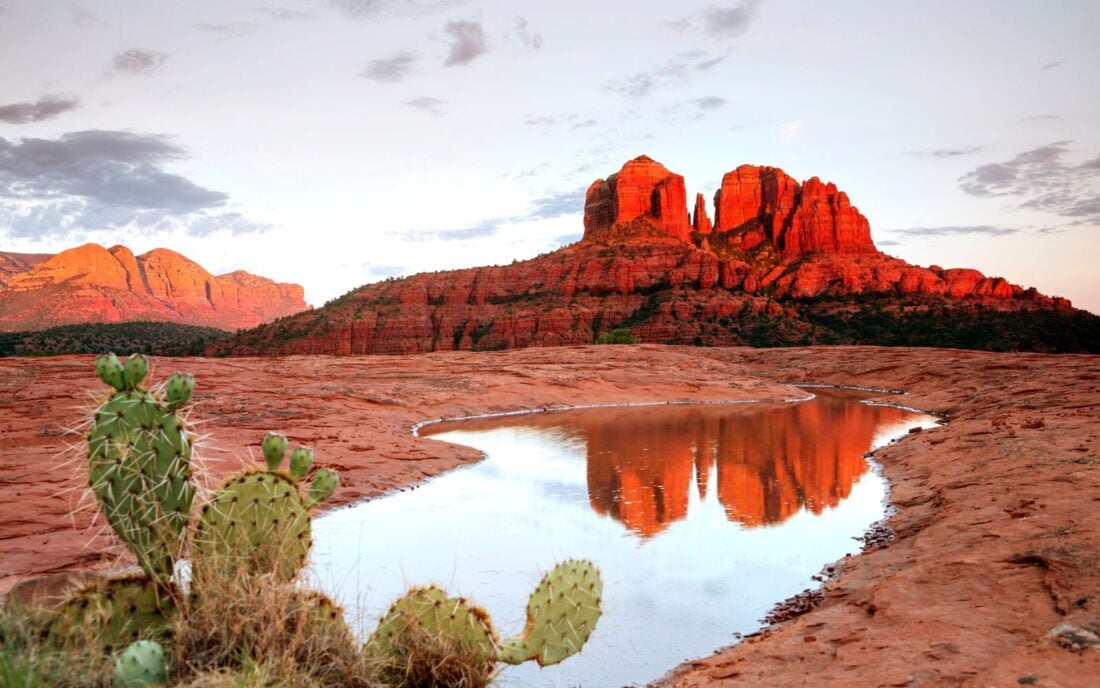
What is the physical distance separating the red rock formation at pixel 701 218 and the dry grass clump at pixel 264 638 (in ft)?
425

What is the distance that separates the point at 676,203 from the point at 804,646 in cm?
11944

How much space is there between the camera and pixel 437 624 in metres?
4.55

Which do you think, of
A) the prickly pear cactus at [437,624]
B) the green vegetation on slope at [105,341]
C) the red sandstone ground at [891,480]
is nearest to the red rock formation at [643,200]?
the green vegetation on slope at [105,341]

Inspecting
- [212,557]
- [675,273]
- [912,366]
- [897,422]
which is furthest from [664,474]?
[675,273]

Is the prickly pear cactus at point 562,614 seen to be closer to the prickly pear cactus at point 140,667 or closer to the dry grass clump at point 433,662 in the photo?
the dry grass clump at point 433,662

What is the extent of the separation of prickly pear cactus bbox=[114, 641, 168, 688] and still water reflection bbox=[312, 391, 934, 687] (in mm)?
1283

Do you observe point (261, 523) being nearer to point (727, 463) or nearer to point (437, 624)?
point (437, 624)

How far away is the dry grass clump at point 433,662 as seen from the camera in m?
4.37

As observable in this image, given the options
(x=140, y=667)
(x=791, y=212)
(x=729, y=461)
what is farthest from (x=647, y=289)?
(x=140, y=667)

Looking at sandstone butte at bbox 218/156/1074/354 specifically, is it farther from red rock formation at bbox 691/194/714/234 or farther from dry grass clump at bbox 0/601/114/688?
dry grass clump at bbox 0/601/114/688

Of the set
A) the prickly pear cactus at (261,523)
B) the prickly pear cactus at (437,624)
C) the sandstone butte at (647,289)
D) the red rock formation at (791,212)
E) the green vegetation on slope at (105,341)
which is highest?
the red rock formation at (791,212)

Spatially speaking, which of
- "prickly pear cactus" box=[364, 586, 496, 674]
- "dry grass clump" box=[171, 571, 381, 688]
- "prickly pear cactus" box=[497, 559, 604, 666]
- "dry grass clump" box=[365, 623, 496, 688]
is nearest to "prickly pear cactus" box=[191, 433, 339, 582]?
"dry grass clump" box=[171, 571, 381, 688]

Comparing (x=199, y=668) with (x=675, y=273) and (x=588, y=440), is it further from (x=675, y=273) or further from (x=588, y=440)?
(x=675, y=273)

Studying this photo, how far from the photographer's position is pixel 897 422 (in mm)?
24375
